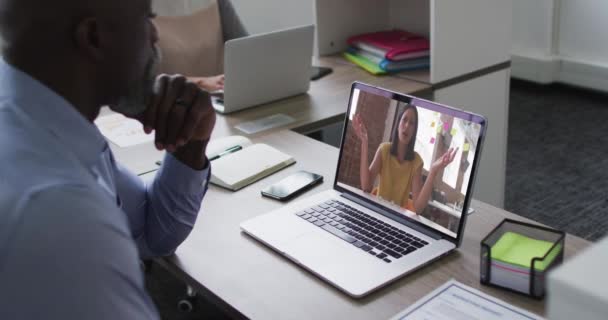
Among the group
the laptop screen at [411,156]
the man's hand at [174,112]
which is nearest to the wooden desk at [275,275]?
the laptop screen at [411,156]

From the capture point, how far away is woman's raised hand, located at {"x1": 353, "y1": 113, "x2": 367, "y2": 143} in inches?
52.2

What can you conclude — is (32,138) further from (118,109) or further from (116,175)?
(116,175)

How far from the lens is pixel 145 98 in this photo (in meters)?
1.16

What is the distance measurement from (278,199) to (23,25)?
72 centimetres

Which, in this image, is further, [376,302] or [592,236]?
[592,236]

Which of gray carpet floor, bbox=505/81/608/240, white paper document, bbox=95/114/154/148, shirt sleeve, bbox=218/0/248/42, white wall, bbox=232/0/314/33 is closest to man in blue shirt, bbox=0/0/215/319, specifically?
white paper document, bbox=95/114/154/148

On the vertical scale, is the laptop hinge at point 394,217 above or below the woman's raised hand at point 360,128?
below

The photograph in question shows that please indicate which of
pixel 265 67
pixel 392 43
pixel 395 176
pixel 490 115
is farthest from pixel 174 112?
pixel 490 115

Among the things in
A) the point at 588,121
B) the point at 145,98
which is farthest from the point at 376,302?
the point at 588,121

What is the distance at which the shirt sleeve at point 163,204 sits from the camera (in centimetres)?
126

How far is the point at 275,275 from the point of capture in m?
1.15

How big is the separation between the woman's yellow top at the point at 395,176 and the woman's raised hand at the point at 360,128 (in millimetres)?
56

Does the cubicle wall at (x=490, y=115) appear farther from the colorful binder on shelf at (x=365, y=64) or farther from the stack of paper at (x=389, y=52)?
the colorful binder on shelf at (x=365, y=64)

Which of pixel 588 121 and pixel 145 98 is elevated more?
pixel 145 98
